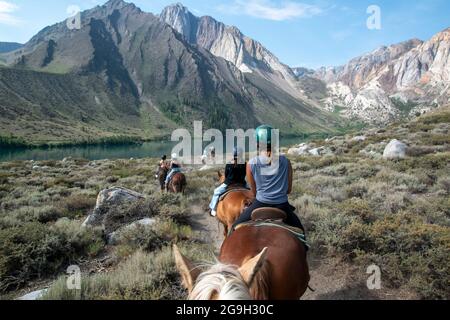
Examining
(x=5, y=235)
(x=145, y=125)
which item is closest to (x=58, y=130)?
(x=145, y=125)

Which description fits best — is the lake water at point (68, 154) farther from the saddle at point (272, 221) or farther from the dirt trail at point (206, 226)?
the saddle at point (272, 221)

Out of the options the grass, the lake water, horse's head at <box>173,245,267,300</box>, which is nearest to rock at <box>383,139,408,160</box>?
the grass

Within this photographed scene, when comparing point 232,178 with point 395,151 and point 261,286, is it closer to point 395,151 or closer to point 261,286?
point 261,286

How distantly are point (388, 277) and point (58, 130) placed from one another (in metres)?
126

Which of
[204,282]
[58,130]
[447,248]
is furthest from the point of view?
[58,130]

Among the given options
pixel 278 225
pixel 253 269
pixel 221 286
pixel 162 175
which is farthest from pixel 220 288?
pixel 162 175

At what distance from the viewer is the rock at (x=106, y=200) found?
11133 millimetres

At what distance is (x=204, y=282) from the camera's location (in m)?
2.22

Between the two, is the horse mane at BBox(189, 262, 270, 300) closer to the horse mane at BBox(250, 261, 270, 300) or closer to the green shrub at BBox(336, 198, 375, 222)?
the horse mane at BBox(250, 261, 270, 300)

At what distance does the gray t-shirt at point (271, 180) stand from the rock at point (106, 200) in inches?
313

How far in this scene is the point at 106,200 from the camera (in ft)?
39.6

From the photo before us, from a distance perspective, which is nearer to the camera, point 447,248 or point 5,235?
point 447,248
